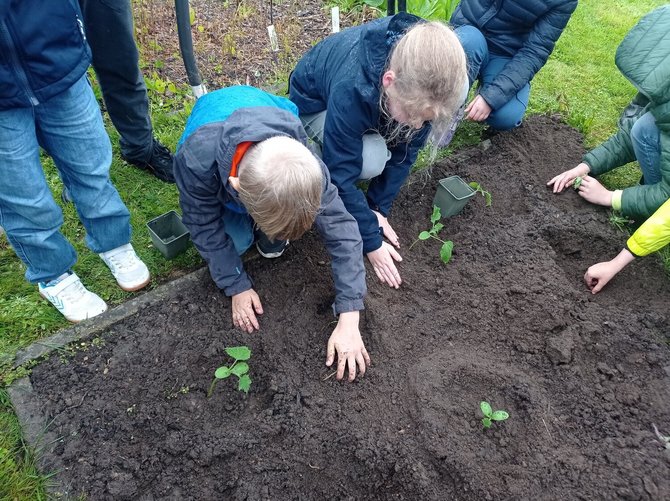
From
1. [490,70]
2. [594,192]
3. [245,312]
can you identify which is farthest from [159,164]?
[594,192]

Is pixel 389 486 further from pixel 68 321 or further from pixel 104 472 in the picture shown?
pixel 68 321

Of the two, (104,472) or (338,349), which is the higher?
(338,349)

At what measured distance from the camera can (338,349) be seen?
2047 millimetres

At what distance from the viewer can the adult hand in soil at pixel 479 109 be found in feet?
10.1

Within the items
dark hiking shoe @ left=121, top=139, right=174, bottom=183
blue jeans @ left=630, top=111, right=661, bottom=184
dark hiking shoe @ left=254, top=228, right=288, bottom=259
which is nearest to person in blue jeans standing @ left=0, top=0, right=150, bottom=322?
dark hiking shoe @ left=254, top=228, right=288, bottom=259

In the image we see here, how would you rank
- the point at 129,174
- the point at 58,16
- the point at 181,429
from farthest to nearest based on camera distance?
1. the point at 129,174
2. the point at 181,429
3. the point at 58,16

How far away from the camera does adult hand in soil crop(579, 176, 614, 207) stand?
9.63ft

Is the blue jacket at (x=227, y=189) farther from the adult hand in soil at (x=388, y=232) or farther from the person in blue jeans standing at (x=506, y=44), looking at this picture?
the person in blue jeans standing at (x=506, y=44)

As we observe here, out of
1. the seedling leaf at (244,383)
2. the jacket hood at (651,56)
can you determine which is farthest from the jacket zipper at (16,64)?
the jacket hood at (651,56)

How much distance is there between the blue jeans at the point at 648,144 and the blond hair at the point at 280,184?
85.9 inches

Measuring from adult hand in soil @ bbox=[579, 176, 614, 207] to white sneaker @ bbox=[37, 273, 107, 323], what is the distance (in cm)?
281

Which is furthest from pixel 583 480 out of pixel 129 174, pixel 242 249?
pixel 129 174

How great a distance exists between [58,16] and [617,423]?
2.57 metres

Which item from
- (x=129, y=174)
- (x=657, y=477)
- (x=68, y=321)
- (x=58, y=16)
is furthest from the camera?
(x=129, y=174)
